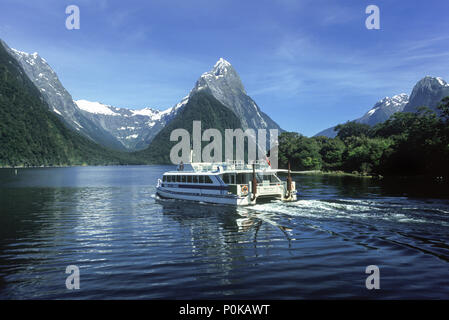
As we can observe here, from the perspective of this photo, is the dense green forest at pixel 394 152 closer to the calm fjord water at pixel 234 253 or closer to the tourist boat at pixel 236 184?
the tourist boat at pixel 236 184

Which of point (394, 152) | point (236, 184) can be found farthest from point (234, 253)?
point (394, 152)

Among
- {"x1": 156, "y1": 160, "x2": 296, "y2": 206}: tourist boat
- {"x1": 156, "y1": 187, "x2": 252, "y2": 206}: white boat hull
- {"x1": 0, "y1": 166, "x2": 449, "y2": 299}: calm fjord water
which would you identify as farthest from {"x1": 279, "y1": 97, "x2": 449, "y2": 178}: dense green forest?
{"x1": 156, "y1": 187, "x2": 252, "y2": 206}: white boat hull

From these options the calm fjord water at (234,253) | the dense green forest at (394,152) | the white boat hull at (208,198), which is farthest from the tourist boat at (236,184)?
the dense green forest at (394,152)

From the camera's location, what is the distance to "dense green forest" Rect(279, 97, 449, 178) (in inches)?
3307

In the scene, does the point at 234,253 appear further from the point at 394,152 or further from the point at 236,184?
the point at 394,152

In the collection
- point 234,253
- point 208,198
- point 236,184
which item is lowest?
point 234,253

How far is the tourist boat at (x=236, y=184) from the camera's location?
37.4 m

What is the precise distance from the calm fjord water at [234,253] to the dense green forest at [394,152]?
6166 centimetres

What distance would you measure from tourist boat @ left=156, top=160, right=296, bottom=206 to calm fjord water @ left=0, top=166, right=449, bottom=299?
327 cm

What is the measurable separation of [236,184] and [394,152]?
82.9m

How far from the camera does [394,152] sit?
101312 millimetres

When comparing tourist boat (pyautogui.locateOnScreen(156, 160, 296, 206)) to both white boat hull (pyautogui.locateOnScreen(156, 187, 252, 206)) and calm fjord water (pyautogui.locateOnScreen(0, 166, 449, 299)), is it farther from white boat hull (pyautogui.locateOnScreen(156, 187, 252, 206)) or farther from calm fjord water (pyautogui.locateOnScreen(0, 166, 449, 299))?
calm fjord water (pyautogui.locateOnScreen(0, 166, 449, 299))
